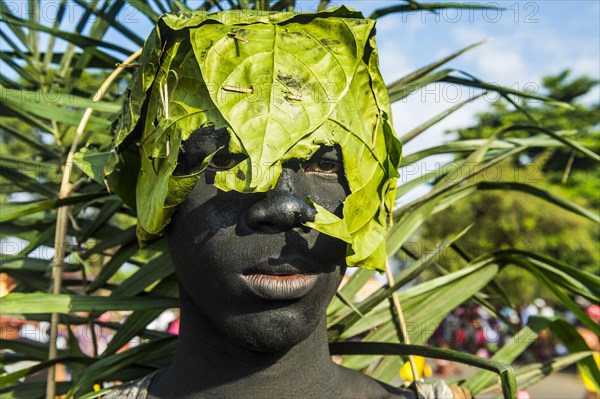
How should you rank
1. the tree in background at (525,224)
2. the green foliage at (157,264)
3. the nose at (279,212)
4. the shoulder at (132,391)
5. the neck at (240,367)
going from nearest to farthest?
the nose at (279,212) < the neck at (240,367) < the shoulder at (132,391) < the green foliage at (157,264) < the tree in background at (525,224)

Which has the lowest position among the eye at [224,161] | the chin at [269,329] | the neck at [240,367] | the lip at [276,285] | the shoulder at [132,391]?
the shoulder at [132,391]

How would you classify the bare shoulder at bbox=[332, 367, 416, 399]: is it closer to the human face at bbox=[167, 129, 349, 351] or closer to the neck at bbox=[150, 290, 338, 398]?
the neck at bbox=[150, 290, 338, 398]

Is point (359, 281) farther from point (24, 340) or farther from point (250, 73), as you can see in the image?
point (24, 340)

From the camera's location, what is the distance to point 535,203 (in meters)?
13.4

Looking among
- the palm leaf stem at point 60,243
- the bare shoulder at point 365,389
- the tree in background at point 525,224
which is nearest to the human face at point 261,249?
the bare shoulder at point 365,389

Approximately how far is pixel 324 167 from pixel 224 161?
0.59ft

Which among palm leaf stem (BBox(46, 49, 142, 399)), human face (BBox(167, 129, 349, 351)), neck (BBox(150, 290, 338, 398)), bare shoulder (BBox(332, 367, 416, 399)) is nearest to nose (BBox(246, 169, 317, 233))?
human face (BBox(167, 129, 349, 351))

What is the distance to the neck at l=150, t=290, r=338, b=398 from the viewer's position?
4.33 ft

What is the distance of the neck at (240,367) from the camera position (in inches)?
52.0

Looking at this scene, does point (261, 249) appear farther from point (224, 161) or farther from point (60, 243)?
point (60, 243)

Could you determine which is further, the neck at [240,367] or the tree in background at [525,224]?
the tree in background at [525,224]

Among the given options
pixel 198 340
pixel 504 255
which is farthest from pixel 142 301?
pixel 504 255

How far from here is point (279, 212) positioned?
3.76ft

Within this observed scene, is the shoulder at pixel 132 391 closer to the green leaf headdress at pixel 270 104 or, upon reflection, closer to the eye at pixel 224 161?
the green leaf headdress at pixel 270 104
